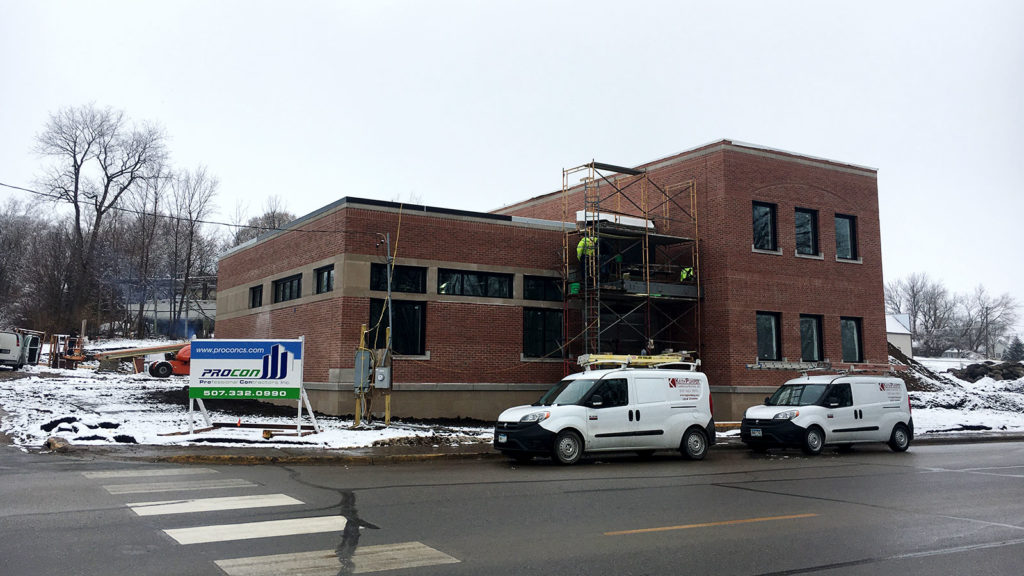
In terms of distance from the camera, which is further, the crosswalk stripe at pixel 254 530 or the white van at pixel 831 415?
the white van at pixel 831 415

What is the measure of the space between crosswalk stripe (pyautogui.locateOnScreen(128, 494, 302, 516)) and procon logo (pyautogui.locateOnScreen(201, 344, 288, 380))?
731 cm

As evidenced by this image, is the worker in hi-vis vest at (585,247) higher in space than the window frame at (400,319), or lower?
higher

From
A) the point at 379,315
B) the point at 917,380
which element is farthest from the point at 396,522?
the point at 917,380

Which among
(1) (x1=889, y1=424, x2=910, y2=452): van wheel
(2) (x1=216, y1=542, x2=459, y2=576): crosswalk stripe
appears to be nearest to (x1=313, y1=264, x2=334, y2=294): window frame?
(1) (x1=889, y1=424, x2=910, y2=452): van wheel

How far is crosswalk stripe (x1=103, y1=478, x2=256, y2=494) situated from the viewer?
9.73 m

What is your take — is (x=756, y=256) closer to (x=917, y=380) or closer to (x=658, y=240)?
(x=658, y=240)

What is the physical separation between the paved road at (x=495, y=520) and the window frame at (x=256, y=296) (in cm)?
1504

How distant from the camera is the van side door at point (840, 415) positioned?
17.4 m

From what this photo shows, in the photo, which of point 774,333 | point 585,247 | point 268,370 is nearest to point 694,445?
point 585,247

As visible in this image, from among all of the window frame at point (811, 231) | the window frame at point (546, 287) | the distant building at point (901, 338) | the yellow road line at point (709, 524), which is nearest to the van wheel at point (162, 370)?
the window frame at point (546, 287)

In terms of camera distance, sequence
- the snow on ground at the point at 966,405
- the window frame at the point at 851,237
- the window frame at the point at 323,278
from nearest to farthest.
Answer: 1. the window frame at the point at 323,278
2. the snow on ground at the point at 966,405
3. the window frame at the point at 851,237

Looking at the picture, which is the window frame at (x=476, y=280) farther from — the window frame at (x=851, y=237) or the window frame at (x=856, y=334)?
the window frame at (x=856, y=334)

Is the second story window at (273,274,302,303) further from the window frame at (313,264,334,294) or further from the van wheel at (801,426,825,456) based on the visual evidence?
the van wheel at (801,426,825,456)

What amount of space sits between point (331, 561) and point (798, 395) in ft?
48.4
